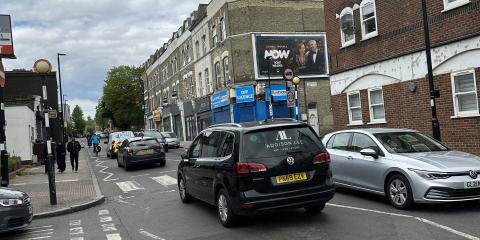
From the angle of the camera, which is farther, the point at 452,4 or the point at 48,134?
the point at 452,4

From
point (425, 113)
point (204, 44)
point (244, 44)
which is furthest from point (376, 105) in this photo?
point (204, 44)

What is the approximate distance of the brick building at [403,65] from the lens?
564 inches

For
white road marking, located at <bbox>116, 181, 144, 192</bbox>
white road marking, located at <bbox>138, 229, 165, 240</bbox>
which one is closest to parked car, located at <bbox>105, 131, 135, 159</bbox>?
white road marking, located at <bbox>116, 181, 144, 192</bbox>

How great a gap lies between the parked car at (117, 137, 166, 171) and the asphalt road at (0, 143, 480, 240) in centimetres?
891

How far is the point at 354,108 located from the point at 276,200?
43.1 feet

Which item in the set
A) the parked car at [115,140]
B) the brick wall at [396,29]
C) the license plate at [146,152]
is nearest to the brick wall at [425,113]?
the brick wall at [396,29]

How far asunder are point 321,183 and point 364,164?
6.73 feet

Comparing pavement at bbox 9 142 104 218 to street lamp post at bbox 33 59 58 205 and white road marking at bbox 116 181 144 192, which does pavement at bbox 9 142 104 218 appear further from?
white road marking at bbox 116 181 144 192

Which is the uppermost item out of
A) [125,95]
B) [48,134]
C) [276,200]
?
[125,95]

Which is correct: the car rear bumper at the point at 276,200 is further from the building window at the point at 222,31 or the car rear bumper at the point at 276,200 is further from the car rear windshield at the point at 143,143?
the building window at the point at 222,31

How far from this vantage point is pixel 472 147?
46.9ft

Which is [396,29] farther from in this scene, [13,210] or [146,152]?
[13,210]

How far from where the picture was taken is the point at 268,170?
7.41 m

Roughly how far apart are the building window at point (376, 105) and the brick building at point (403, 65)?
3 centimetres
